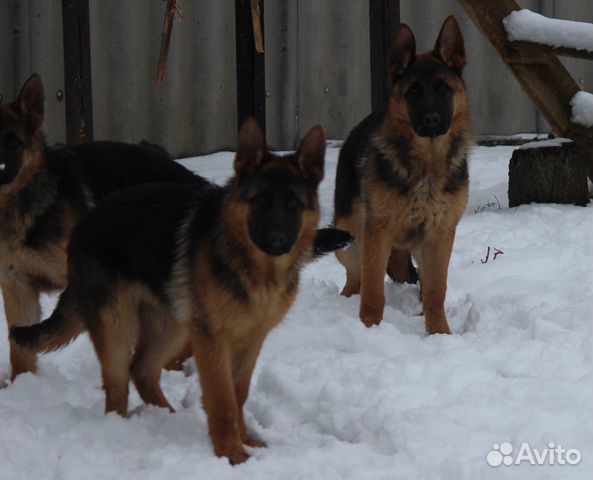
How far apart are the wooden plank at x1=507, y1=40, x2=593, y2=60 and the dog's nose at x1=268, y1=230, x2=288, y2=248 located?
4452 mm

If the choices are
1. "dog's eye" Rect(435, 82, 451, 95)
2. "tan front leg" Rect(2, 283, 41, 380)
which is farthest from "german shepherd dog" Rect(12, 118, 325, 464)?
"dog's eye" Rect(435, 82, 451, 95)

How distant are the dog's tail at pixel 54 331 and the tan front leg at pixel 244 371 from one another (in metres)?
0.87

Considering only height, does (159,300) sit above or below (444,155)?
below

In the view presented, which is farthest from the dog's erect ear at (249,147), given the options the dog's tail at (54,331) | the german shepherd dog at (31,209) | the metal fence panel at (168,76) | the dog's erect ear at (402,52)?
the metal fence panel at (168,76)

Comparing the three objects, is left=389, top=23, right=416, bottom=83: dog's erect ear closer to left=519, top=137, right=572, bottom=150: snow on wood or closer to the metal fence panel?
left=519, top=137, right=572, bottom=150: snow on wood

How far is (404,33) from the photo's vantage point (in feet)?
20.9

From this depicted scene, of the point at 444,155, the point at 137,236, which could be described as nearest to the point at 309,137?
the point at 137,236

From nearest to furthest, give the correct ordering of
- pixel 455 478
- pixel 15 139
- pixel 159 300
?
pixel 455 478, pixel 159 300, pixel 15 139

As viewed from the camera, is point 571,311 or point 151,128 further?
point 151,128

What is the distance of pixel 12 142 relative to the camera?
5.86 m

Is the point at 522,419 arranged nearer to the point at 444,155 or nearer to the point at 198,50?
the point at 444,155

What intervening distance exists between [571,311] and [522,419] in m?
1.93

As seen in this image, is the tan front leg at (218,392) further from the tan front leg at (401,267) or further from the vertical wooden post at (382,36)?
the vertical wooden post at (382,36)

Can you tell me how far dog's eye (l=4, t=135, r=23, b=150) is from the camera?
19.2 ft
